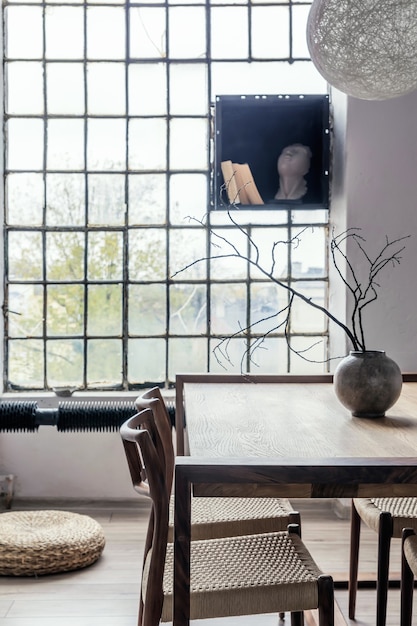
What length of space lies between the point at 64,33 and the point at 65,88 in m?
0.32

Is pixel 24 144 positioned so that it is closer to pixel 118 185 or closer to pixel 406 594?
pixel 118 185

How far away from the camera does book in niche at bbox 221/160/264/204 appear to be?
4.44 m

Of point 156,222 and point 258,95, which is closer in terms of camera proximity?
point 258,95

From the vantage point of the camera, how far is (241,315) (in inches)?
189

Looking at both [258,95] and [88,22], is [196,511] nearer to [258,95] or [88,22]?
[258,95]

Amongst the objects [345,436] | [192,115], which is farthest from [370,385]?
[192,115]

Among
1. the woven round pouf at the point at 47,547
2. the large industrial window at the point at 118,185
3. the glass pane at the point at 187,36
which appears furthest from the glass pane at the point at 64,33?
the woven round pouf at the point at 47,547

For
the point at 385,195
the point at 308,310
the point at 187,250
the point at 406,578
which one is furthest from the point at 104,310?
the point at 406,578

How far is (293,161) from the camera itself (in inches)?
178

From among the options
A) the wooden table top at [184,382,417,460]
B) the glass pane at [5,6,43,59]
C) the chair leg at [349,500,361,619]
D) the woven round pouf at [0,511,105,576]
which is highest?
the glass pane at [5,6,43,59]

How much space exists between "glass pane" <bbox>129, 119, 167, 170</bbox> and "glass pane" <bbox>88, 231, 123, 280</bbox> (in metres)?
0.43

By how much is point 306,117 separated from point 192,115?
672 mm

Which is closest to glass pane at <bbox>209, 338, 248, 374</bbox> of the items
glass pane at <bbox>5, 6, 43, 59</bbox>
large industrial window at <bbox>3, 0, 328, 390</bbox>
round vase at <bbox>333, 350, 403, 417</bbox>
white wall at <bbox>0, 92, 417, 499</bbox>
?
large industrial window at <bbox>3, 0, 328, 390</bbox>

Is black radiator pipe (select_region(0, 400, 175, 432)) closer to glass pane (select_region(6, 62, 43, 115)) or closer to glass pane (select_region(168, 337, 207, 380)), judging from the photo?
glass pane (select_region(168, 337, 207, 380))
